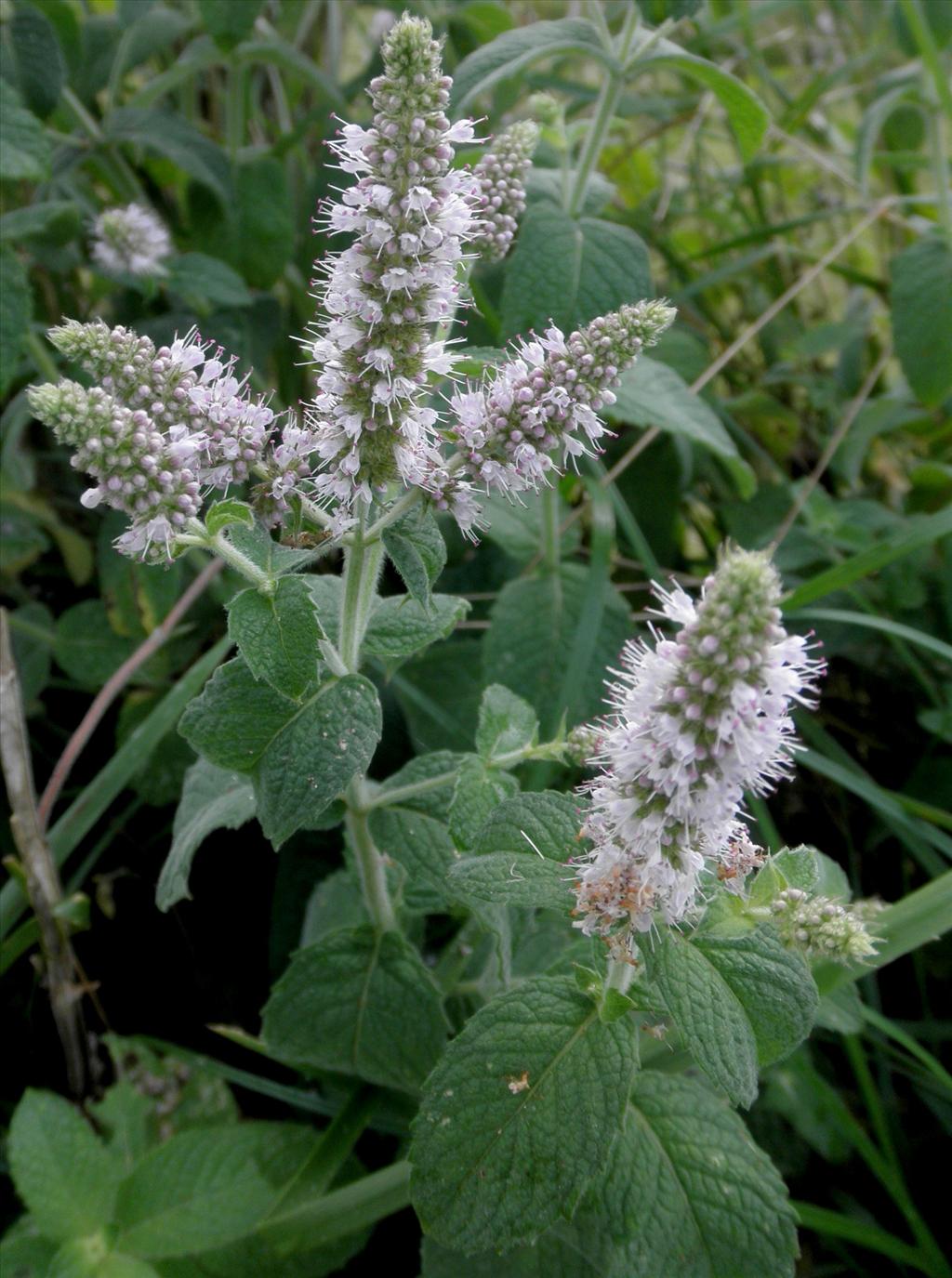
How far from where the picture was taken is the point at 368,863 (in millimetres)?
1419

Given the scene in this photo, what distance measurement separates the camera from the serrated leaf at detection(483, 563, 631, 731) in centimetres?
189

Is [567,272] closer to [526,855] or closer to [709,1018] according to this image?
[526,855]

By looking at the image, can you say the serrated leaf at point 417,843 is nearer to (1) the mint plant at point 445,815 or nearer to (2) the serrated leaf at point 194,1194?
(1) the mint plant at point 445,815

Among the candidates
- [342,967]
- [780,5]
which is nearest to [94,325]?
[342,967]

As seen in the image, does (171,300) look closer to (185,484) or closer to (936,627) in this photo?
(185,484)

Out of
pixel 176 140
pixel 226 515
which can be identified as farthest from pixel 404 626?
pixel 176 140

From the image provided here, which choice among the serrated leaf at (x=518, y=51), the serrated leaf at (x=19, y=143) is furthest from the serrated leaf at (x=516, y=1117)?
the serrated leaf at (x=19, y=143)

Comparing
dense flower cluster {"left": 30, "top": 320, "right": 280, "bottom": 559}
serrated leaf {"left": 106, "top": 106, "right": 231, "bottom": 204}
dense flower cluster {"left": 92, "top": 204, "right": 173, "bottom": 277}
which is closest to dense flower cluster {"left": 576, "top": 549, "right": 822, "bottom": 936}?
dense flower cluster {"left": 30, "top": 320, "right": 280, "bottom": 559}

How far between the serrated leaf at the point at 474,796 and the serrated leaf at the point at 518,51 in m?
0.99

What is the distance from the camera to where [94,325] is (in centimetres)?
100

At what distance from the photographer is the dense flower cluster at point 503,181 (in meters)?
1.32

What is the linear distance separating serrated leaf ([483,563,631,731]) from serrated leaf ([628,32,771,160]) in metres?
0.77

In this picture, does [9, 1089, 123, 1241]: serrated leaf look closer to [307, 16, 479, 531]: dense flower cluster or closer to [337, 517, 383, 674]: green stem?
[337, 517, 383, 674]: green stem

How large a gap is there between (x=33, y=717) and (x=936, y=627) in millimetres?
1855
